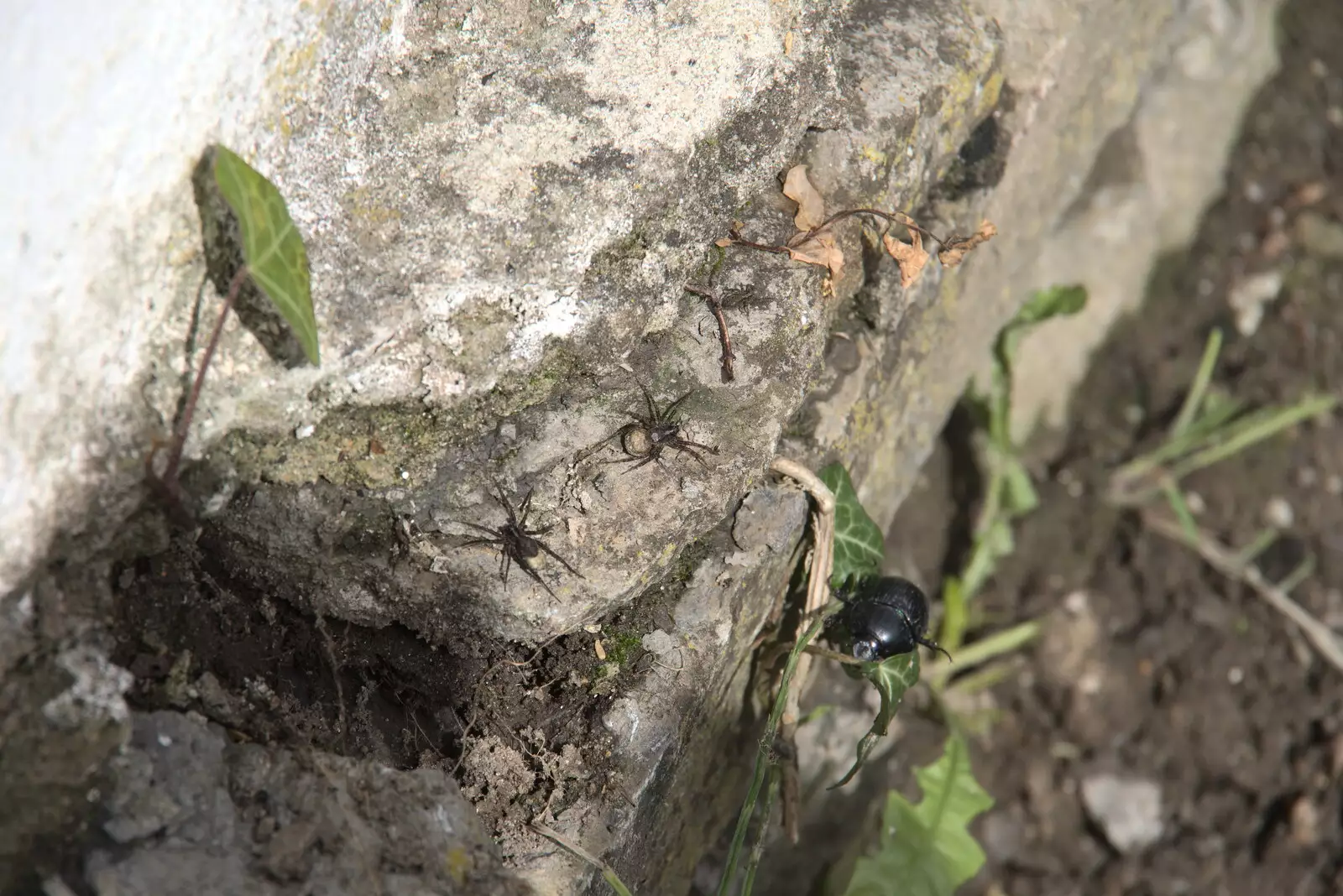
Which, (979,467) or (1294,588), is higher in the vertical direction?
(979,467)

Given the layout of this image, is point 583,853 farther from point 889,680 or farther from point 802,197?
point 802,197

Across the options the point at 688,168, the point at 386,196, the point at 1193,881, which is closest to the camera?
the point at 386,196

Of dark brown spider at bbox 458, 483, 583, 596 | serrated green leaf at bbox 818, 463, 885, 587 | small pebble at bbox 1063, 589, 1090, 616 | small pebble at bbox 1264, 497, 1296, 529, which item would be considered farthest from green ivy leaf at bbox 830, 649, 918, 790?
small pebble at bbox 1264, 497, 1296, 529

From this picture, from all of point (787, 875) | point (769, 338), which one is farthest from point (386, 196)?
point (787, 875)

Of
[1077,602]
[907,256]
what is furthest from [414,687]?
[1077,602]

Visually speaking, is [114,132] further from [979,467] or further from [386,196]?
[979,467]
